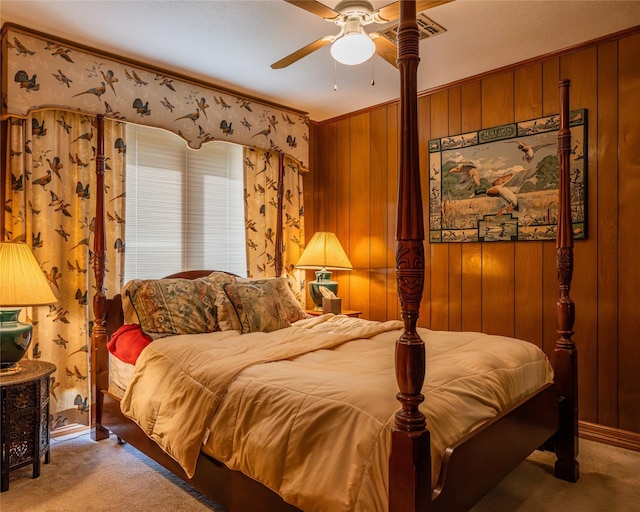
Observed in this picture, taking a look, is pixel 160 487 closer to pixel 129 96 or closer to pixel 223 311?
pixel 223 311

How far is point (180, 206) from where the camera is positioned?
3.77 meters

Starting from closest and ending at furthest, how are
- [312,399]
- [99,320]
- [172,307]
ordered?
[312,399], [172,307], [99,320]

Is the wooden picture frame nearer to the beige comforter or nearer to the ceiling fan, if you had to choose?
the beige comforter

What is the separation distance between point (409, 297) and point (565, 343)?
163 cm

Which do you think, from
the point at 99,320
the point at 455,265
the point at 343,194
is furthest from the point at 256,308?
the point at 343,194

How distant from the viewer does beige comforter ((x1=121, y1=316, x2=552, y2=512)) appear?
4.93 feet

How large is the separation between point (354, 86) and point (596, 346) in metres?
2.68

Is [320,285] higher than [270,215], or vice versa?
[270,215]

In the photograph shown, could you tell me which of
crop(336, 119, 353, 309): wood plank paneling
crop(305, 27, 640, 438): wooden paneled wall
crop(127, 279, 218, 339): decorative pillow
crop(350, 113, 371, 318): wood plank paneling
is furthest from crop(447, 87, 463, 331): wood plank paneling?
crop(127, 279, 218, 339): decorative pillow

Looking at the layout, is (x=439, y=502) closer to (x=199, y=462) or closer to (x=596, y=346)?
(x=199, y=462)

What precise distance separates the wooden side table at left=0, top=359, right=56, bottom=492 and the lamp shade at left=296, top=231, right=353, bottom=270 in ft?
7.33

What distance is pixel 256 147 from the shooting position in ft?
13.6

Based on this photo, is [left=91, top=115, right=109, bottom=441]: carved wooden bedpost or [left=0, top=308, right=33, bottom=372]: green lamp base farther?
[left=91, top=115, right=109, bottom=441]: carved wooden bedpost

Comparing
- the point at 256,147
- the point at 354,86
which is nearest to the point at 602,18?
the point at 354,86
